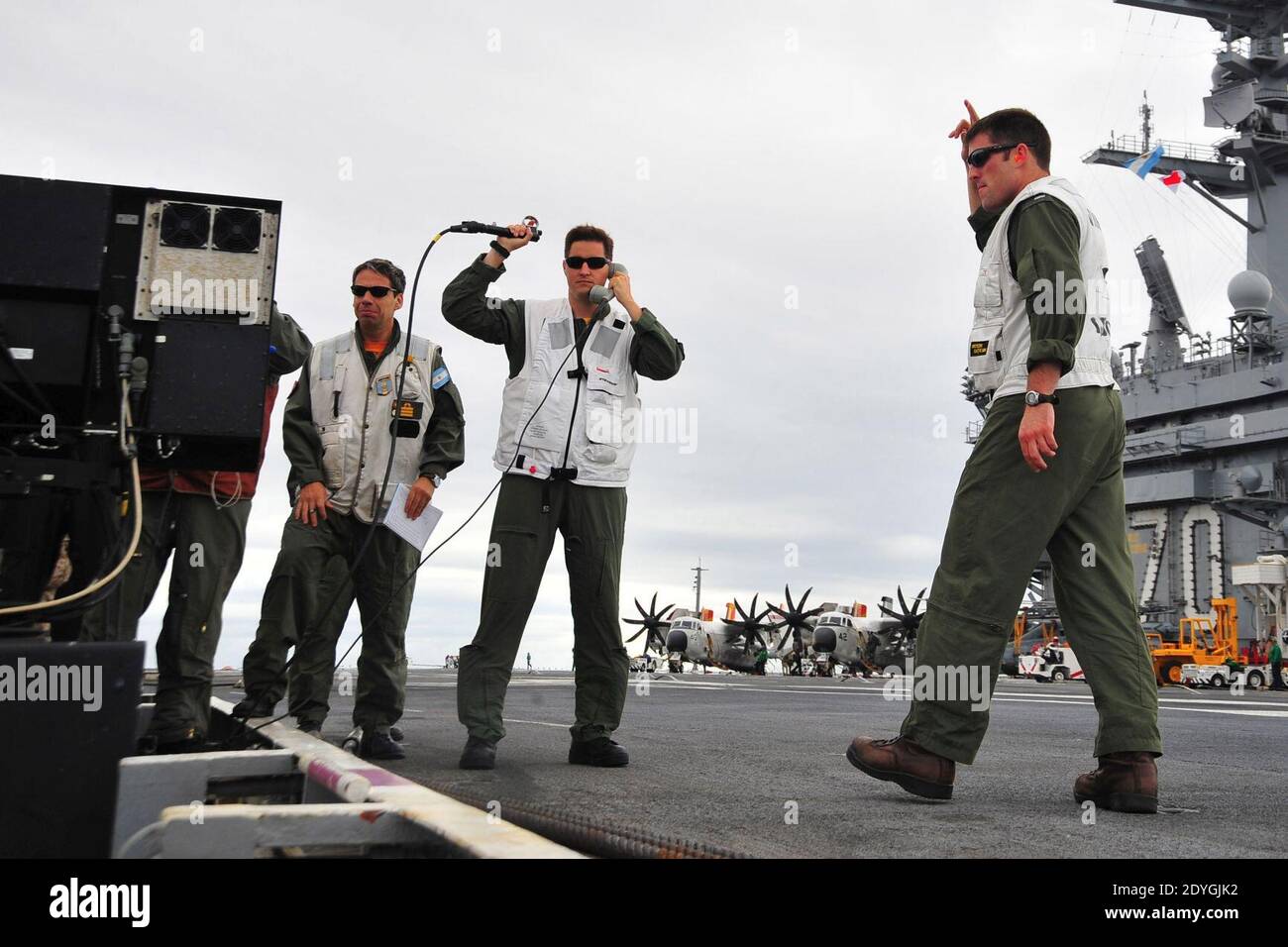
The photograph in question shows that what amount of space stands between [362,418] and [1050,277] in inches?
136

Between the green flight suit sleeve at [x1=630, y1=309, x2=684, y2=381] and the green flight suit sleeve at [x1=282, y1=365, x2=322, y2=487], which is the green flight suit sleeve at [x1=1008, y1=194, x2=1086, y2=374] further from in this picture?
the green flight suit sleeve at [x1=282, y1=365, x2=322, y2=487]

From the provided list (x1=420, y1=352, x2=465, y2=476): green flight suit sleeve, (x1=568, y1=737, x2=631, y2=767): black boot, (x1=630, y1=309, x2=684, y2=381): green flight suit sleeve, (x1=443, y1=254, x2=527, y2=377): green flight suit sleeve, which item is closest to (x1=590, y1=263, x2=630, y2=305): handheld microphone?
(x1=630, y1=309, x2=684, y2=381): green flight suit sleeve

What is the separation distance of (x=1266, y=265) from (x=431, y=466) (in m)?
45.1

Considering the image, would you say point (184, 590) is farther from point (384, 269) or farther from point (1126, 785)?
point (1126, 785)

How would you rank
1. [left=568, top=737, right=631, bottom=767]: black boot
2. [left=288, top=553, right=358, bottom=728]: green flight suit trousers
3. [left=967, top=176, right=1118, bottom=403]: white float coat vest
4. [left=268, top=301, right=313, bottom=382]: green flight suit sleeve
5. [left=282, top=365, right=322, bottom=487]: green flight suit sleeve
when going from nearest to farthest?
[left=967, top=176, right=1118, bottom=403]: white float coat vest → [left=568, top=737, right=631, bottom=767]: black boot → [left=268, top=301, right=313, bottom=382]: green flight suit sleeve → [left=288, top=553, right=358, bottom=728]: green flight suit trousers → [left=282, top=365, right=322, bottom=487]: green flight suit sleeve

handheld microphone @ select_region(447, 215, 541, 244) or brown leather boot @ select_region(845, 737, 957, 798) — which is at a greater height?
handheld microphone @ select_region(447, 215, 541, 244)

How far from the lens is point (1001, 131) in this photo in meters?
4.10

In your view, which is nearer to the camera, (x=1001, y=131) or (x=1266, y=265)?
(x=1001, y=131)

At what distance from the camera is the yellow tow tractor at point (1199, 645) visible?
1318 inches

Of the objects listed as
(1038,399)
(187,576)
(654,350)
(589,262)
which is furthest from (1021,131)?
(187,576)

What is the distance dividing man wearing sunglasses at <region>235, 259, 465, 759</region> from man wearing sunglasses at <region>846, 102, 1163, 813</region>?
2675 millimetres

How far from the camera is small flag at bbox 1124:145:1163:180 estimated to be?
143 feet
